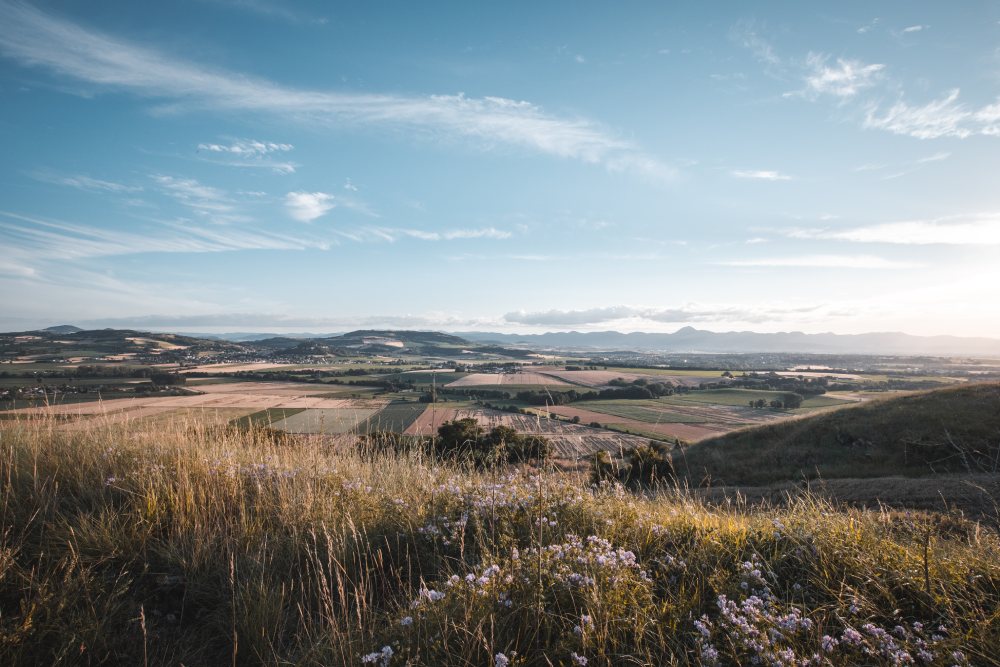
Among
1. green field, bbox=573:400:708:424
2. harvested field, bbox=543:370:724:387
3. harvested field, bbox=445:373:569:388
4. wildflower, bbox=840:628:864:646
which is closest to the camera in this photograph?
wildflower, bbox=840:628:864:646

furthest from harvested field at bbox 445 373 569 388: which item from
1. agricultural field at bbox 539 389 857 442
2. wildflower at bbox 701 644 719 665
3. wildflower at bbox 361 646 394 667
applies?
wildflower at bbox 361 646 394 667

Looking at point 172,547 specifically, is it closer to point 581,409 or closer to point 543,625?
point 543,625

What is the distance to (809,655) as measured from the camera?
9.38ft

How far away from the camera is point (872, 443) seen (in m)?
19.9

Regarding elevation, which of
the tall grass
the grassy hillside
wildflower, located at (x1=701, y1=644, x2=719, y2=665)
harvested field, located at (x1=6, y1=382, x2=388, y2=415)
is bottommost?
harvested field, located at (x1=6, y1=382, x2=388, y2=415)

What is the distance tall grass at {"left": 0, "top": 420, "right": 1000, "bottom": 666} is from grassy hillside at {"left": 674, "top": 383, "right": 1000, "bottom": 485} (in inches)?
478

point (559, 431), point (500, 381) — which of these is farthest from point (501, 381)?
point (559, 431)

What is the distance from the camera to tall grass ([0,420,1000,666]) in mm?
2926

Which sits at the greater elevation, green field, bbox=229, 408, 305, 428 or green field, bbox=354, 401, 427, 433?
green field, bbox=229, 408, 305, 428

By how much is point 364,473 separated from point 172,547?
309 centimetres

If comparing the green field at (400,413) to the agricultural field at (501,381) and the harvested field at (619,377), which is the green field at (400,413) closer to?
the agricultural field at (501,381)

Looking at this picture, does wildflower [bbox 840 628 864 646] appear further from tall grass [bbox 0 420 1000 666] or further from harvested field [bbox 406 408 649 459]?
harvested field [bbox 406 408 649 459]

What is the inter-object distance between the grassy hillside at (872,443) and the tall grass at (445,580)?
12.1 metres

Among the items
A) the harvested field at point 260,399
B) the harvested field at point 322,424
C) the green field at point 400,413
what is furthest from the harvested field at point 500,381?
the harvested field at point 322,424
